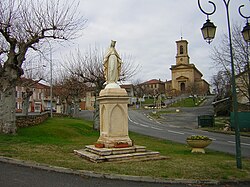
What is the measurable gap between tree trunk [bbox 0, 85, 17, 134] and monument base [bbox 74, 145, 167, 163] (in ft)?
20.2

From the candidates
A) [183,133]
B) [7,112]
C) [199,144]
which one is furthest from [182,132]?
[7,112]

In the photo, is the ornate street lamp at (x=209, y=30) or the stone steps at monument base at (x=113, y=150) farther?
the stone steps at monument base at (x=113, y=150)

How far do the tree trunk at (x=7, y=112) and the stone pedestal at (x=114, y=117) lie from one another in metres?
6.63

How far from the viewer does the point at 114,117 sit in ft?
34.4

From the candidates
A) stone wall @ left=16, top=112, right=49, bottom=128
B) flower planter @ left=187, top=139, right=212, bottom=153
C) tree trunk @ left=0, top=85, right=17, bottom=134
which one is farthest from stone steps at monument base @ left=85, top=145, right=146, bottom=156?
stone wall @ left=16, top=112, right=49, bottom=128

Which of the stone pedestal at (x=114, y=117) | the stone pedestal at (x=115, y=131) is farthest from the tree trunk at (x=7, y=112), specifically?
the stone pedestal at (x=114, y=117)

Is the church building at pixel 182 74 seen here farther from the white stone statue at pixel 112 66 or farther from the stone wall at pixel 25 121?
the white stone statue at pixel 112 66

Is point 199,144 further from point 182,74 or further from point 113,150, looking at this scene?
point 182,74

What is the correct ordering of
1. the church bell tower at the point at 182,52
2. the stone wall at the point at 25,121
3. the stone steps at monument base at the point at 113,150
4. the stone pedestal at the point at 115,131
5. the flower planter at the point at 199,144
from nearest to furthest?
1. the stone steps at monument base at the point at 113,150
2. the stone pedestal at the point at 115,131
3. the flower planter at the point at 199,144
4. the stone wall at the point at 25,121
5. the church bell tower at the point at 182,52

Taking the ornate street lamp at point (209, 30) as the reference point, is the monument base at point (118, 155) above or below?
below

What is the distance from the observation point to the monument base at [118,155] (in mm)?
9127

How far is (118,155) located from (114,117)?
5.21 ft

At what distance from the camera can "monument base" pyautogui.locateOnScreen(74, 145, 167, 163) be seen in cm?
913

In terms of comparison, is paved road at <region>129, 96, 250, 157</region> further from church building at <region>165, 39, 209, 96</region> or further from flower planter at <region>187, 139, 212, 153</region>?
church building at <region>165, 39, 209, 96</region>
